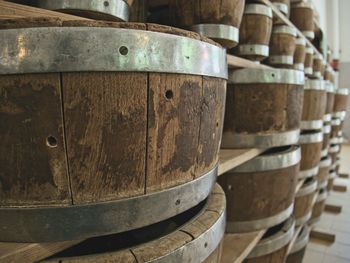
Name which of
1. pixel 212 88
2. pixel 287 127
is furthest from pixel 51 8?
pixel 287 127

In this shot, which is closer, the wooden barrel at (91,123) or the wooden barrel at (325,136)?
the wooden barrel at (91,123)

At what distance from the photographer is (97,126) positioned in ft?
1.76

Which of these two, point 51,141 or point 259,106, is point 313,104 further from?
point 51,141

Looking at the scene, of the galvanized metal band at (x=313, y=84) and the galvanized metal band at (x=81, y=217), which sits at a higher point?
the galvanized metal band at (x=313, y=84)

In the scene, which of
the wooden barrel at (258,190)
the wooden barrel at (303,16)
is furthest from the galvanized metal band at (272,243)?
the wooden barrel at (303,16)

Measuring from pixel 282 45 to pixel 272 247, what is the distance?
124 cm

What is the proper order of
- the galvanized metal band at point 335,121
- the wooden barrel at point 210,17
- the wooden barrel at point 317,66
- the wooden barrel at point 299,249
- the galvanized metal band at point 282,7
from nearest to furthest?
the wooden barrel at point 210,17 < the galvanized metal band at point 282,7 < the wooden barrel at point 299,249 < the wooden barrel at point 317,66 < the galvanized metal band at point 335,121

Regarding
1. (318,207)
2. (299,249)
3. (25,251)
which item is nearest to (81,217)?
(25,251)

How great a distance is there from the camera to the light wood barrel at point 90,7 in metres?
0.66

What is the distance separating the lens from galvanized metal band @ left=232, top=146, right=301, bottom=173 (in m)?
1.37

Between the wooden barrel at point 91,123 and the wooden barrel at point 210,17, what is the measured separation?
0.48 metres

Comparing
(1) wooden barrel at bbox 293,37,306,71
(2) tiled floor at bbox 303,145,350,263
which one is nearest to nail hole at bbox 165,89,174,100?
(1) wooden barrel at bbox 293,37,306,71

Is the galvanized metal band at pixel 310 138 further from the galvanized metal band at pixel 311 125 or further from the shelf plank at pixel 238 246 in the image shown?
the shelf plank at pixel 238 246

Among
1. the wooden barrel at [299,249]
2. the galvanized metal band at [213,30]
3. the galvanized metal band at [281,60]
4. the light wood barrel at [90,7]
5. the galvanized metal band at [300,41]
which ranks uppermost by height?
the galvanized metal band at [300,41]
